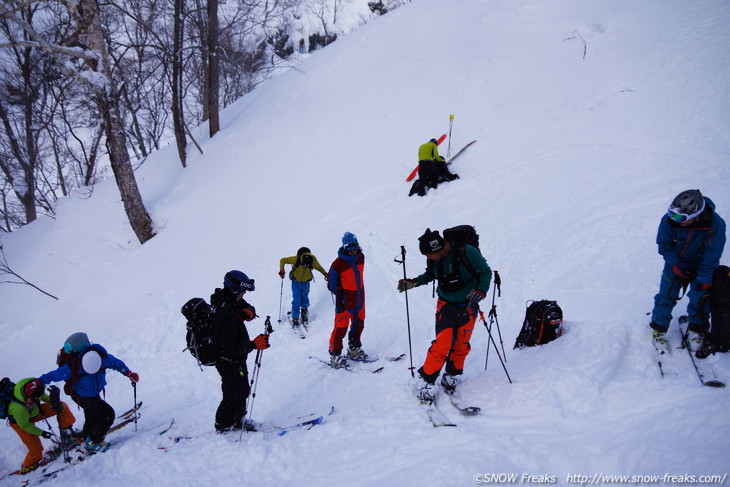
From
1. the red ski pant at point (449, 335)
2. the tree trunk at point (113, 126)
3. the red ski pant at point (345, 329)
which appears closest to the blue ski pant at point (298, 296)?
the red ski pant at point (345, 329)

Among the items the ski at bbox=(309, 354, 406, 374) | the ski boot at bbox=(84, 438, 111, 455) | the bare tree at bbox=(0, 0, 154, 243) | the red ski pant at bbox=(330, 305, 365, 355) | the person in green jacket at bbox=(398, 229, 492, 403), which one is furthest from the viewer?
the bare tree at bbox=(0, 0, 154, 243)

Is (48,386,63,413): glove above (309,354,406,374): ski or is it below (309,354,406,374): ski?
above

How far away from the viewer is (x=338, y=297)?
5.66 metres

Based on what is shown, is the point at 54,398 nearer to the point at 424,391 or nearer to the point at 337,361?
the point at 337,361

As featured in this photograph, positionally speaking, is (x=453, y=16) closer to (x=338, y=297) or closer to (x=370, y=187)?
(x=370, y=187)

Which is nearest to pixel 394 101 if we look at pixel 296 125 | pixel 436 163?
pixel 296 125

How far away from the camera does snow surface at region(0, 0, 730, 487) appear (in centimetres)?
360

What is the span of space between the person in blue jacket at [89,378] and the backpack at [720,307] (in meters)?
6.86

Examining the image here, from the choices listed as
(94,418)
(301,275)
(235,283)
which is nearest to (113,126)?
(301,275)

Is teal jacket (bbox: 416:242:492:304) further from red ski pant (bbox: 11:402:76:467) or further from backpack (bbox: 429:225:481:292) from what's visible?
red ski pant (bbox: 11:402:76:467)

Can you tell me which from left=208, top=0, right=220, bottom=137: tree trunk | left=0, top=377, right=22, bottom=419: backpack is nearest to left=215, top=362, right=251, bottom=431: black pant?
left=0, top=377, right=22, bottom=419: backpack

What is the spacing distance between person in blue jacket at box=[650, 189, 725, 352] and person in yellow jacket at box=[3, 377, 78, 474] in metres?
7.53

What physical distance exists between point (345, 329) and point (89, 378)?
340 centimetres

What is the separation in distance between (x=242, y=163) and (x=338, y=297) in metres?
10.3
